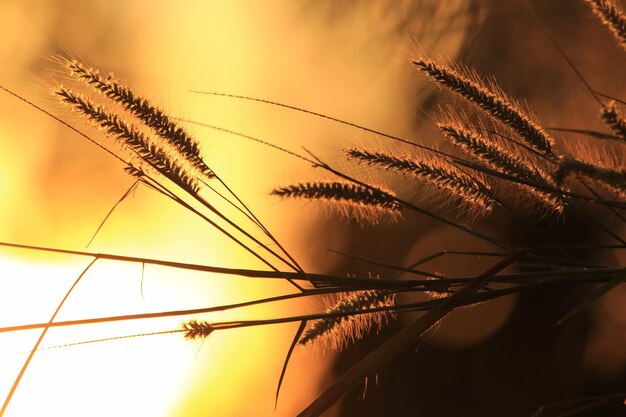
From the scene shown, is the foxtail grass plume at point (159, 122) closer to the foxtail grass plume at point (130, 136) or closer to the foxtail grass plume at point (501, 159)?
the foxtail grass plume at point (130, 136)

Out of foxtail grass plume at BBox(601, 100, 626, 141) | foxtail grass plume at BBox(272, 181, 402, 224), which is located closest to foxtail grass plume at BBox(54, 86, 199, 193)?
foxtail grass plume at BBox(272, 181, 402, 224)

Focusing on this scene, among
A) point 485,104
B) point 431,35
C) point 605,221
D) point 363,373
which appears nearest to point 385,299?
point 363,373

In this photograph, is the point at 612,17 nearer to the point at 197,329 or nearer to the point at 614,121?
the point at 614,121

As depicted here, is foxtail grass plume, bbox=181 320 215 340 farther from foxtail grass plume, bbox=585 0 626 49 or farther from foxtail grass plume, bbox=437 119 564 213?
Answer: foxtail grass plume, bbox=585 0 626 49

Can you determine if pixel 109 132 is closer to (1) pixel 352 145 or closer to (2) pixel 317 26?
(1) pixel 352 145

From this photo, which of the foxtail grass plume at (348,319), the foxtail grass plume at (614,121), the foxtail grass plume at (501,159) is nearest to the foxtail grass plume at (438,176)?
the foxtail grass plume at (501,159)

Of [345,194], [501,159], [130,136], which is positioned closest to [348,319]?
[345,194]
